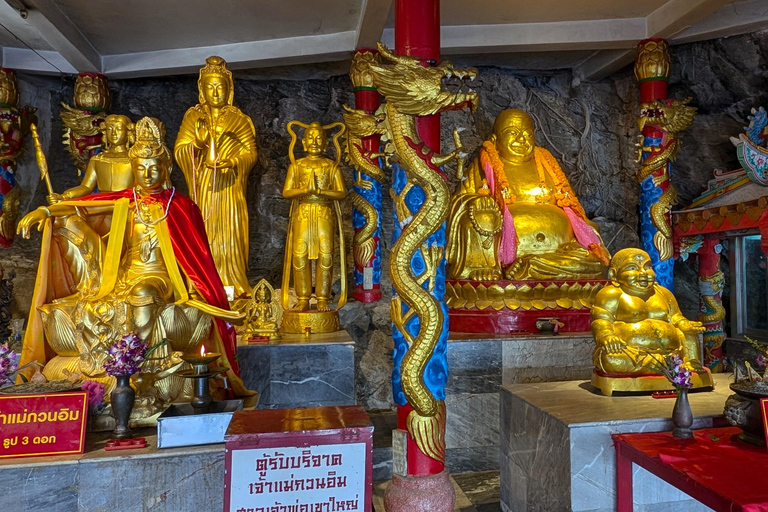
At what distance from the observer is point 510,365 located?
161 inches

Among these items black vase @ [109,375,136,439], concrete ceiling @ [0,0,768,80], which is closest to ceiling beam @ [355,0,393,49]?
concrete ceiling @ [0,0,768,80]

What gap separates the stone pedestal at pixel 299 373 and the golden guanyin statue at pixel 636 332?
5.86 ft

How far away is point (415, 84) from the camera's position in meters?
2.72

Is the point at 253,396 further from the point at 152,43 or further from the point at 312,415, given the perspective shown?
the point at 152,43

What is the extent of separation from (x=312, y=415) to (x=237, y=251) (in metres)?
3.40

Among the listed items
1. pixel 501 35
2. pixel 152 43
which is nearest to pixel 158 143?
pixel 152 43

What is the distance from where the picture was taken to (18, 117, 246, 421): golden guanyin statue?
2787 millimetres

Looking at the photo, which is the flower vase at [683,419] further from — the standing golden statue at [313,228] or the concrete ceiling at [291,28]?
the concrete ceiling at [291,28]

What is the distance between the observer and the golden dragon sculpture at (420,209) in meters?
2.73

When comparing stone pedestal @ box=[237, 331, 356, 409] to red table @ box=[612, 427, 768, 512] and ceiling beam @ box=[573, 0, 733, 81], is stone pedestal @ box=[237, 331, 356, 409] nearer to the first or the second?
red table @ box=[612, 427, 768, 512]

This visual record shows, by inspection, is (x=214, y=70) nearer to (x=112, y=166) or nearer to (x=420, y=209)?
(x=112, y=166)

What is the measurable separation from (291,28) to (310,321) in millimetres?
3107

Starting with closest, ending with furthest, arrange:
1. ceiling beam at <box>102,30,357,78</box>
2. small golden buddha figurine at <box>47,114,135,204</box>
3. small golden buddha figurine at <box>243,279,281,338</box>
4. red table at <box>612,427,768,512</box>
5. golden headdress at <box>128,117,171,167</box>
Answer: red table at <box>612,427,768,512</box> < golden headdress at <box>128,117,171,167</box> < small golden buddha figurine at <box>47,114,135,204</box> < small golden buddha figurine at <box>243,279,281,338</box> < ceiling beam at <box>102,30,357,78</box>

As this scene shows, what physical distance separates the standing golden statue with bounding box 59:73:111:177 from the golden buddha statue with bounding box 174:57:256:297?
4.75ft
